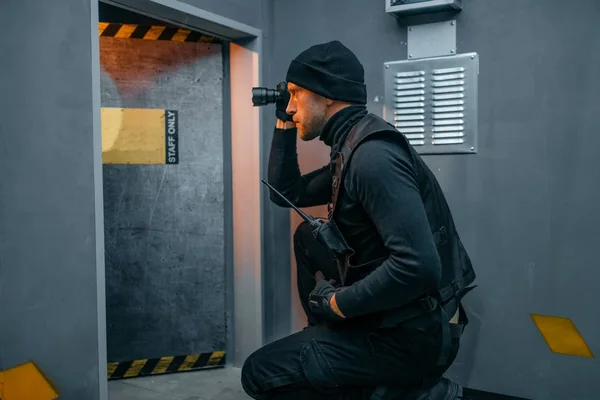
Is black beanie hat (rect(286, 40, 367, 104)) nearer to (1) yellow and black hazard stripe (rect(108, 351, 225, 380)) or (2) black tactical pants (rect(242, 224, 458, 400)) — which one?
(2) black tactical pants (rect(242, 224, 458, 400))

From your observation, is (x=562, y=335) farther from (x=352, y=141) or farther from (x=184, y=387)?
(x=184, y=387)

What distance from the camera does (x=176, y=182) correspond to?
3.04 meters

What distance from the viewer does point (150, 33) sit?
299cm

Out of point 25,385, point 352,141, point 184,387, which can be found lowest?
point 184,387

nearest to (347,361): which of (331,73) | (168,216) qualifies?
(331,73)

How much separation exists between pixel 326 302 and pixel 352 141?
50 cm

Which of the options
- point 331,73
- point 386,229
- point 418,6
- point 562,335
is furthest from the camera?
point 418,6

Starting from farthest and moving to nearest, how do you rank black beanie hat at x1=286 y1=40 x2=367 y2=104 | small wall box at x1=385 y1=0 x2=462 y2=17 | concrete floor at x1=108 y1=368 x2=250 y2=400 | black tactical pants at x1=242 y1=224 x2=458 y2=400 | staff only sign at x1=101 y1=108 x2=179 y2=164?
1. staff only sign at x1=101 y1=108 x2=179 y2=164
2. concrete floor at x1=108 y1=368 x2=250 y2=400
3. small wall box at x1=385 y1=0 x2=462 y2=17
4. black beanie hat at x1=286 y1=40 x2=367 y2=104
5. black tactical pants at x1=242 y1=224 x2=458 y2=400

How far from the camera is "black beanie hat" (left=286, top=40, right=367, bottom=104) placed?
76.5 inches

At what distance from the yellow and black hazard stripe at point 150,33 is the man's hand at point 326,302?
5.45 feet

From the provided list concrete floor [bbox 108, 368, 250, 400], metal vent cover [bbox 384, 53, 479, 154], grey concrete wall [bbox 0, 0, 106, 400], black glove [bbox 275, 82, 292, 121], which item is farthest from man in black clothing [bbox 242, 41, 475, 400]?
concrete floor [bbox 108, 368, 250, 400]

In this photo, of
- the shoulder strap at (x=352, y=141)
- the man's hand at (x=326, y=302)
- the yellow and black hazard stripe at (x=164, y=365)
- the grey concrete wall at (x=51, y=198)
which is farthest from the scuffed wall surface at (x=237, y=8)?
the yellow and black hazard stripe at (x=164, y=365)

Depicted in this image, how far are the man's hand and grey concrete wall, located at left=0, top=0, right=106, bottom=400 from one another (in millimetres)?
824

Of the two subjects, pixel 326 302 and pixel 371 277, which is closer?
pixel 371 277
